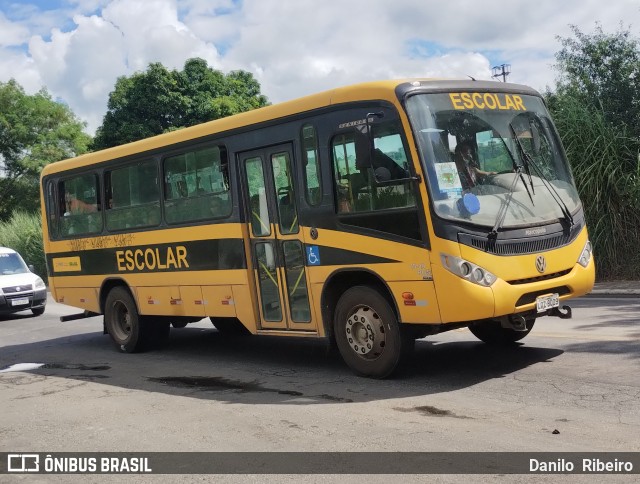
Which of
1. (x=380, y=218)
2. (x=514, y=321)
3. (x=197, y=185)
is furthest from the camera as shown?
(x=197, y=185)

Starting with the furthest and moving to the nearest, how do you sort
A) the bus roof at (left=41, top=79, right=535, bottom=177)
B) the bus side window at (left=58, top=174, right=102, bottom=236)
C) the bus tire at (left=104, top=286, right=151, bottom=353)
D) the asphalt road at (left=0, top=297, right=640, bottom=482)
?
the bus side window at (left=58, top=174, right=102, bottom=236), the bus tire at (left=104, top=286, right=151, bottom=353), the bus roof at (left=41, top=79, right=535, bottom=177), the asphalt road at (left=0, top=297, right=640, bottom=482)

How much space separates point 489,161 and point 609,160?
10484mm

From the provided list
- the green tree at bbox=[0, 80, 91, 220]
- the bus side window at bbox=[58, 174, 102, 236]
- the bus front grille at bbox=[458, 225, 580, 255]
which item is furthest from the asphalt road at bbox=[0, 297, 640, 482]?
the green tree at bbox=[0, 80, 91, 220]

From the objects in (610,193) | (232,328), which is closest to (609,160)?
(610,193)

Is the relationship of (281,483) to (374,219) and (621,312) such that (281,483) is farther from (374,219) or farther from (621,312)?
(621,312)

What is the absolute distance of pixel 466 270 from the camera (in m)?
7.70

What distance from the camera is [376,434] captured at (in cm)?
651

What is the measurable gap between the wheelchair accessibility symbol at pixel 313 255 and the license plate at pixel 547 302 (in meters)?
2.37

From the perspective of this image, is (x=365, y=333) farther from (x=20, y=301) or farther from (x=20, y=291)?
(x=20, y=291)

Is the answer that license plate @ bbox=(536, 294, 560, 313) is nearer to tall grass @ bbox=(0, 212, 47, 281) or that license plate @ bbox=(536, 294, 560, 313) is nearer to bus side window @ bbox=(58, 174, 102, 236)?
bus side window @ bbox=(58, 174, 102, 236)

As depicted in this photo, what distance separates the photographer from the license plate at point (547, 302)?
8.18 m

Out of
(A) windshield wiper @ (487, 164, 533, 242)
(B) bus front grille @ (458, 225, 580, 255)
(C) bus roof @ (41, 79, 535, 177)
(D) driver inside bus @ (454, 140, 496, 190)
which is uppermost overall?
(C) bus roof @ (41, 79, 535, 177)

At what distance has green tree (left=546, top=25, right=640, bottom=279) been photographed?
1767cm

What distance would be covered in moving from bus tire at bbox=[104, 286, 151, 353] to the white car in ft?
25.5
